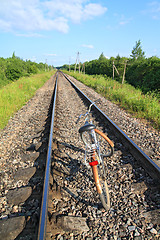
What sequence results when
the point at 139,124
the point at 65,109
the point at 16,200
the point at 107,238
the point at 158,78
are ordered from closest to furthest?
the point at 107,238
the point at 16,200
the point at 139,124
the point at 65,109
the point at 158,78

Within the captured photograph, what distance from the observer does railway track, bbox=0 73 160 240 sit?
6.91ft

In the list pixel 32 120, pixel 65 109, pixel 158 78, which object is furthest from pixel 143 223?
pixel 158 78

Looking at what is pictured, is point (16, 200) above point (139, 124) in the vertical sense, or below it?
below

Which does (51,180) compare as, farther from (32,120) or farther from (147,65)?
(147,65)

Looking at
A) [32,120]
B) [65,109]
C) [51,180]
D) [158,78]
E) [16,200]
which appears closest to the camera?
[16,200]

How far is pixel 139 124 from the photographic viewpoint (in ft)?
18.8

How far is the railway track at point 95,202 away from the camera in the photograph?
2105mm

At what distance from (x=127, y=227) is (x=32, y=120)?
16.8 ft

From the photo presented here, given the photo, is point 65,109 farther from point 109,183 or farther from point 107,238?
point 107,238

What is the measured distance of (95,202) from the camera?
261 cm

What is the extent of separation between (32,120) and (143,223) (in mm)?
5189

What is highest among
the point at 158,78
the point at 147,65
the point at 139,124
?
the point at 147,65

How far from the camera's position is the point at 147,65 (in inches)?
707

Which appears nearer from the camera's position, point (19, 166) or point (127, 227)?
point (127, 227)
